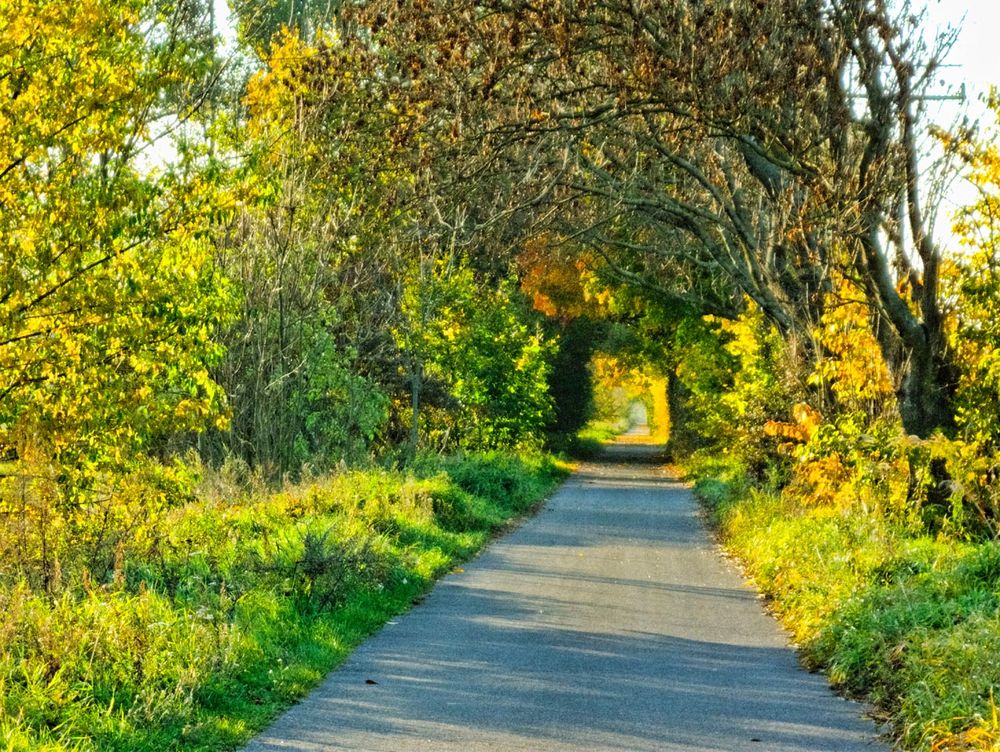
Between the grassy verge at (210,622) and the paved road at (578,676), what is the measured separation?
0.37 metres

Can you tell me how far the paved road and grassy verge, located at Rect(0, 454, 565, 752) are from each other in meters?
0.37

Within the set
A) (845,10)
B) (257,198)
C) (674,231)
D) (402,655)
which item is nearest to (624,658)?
(402,655)

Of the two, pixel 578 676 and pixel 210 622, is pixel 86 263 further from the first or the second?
pixel 578 676

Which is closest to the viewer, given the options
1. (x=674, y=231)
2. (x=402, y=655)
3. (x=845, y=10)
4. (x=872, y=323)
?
(x=402, y=655)

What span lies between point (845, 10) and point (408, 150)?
197 inches

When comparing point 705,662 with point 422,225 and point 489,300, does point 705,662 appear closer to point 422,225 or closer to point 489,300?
point 422,225

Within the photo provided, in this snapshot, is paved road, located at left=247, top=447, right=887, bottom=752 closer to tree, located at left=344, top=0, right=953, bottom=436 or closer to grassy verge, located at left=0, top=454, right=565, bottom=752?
grassy verge, located at left=0, top=454, right=565, bottom=752

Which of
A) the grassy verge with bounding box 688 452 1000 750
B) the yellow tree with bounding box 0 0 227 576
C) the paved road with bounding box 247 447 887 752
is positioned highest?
the yellow tree with bounding box 0 0 227 576

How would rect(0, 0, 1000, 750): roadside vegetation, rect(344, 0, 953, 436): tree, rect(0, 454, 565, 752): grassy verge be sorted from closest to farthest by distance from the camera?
1. rect(0, 454, 565, 752): grassy verge
2. rect(0, 0, 1000, 750): roadside vegetation
3. rect(344, 0, 953, 436): tree

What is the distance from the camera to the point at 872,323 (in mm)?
16641

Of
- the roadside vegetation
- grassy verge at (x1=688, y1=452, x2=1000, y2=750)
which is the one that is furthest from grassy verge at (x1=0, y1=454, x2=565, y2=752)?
grassy verge at (x1=688, y1=452, x2=1000, y2=750)

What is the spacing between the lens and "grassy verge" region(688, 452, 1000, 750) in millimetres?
7996

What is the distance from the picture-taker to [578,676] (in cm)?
995

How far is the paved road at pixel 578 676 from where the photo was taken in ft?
26.2
